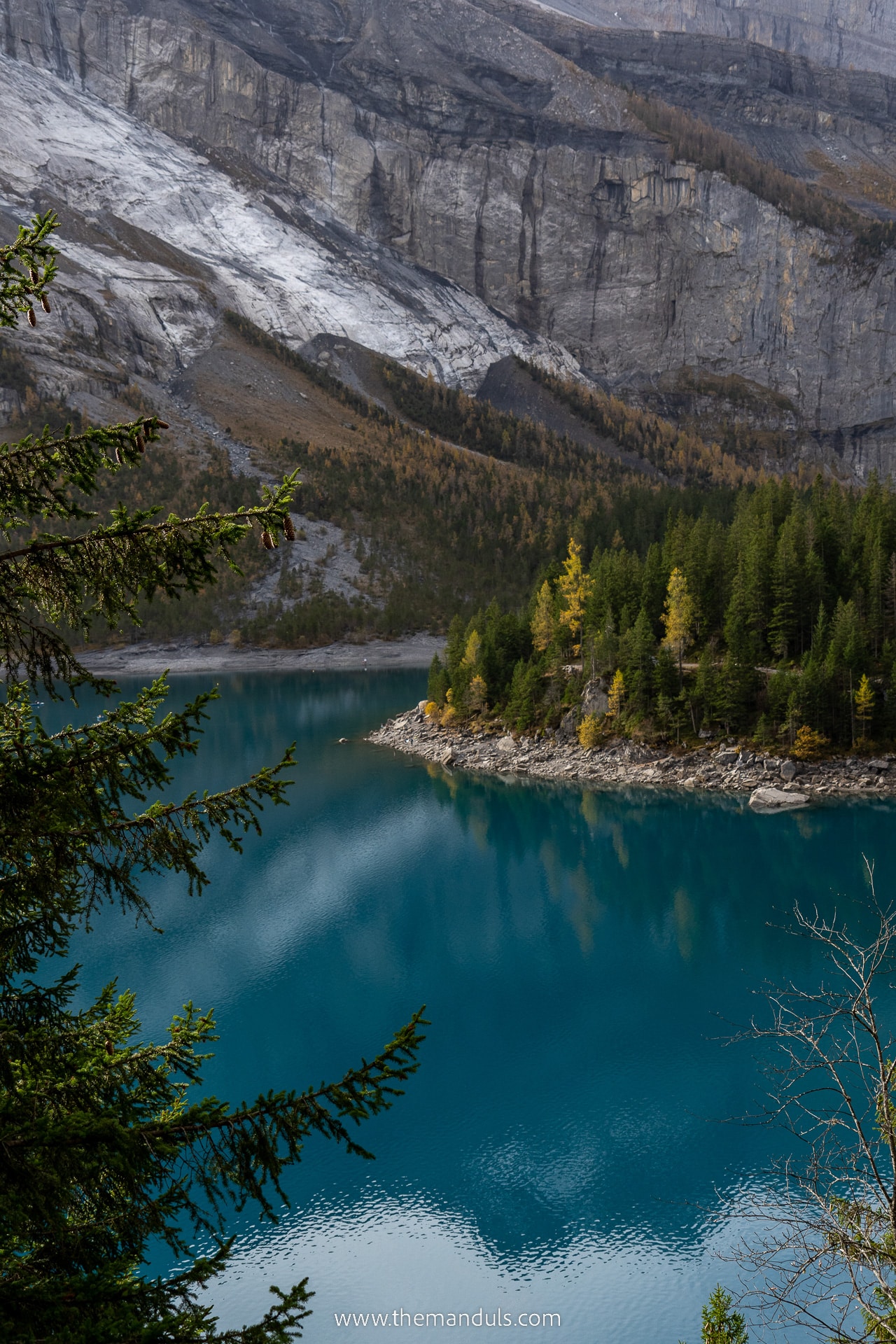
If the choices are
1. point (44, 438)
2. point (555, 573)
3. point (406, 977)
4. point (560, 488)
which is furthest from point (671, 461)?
point (44, 438)

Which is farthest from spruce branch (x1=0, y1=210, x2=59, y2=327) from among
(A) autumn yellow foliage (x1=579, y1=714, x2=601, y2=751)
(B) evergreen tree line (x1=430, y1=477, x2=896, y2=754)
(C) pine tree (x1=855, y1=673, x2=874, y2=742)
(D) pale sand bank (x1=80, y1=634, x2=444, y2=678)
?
(D) pale sand bank (x1=80, y1=634, x2=444, y2=678)

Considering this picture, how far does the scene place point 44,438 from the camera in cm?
470

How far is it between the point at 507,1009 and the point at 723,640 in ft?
116

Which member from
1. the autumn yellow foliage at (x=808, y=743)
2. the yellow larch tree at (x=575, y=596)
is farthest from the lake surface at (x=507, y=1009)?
the yellow larch tree at (x=575, y=596)

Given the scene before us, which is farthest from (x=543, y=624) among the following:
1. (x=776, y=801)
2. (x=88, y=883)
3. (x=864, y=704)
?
(x=88, y=883)

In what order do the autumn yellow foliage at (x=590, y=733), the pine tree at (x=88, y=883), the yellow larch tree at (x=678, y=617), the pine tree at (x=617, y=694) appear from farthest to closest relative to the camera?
1. the yellow larch tree at (x=678, y=617)
2. the autumn yellow foliage at (x=590, y=733)
3. the pine tree at (x=617, y=694)
4. the pine tree at (x=88, y=883)

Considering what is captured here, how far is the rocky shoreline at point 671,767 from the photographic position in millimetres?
45125

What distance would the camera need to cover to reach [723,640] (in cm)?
5494

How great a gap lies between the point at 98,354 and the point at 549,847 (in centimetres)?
15055

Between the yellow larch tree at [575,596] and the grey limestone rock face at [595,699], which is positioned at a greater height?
the yellow larch tree at [575,596]

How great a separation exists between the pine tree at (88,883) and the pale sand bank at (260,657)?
102 metres

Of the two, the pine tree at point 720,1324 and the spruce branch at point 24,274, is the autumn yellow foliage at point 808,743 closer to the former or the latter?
the pine tree at point 720,1324

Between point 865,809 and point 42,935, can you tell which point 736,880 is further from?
point 42,935

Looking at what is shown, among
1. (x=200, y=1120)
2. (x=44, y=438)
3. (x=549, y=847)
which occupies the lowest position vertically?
(x=549, y=847)
